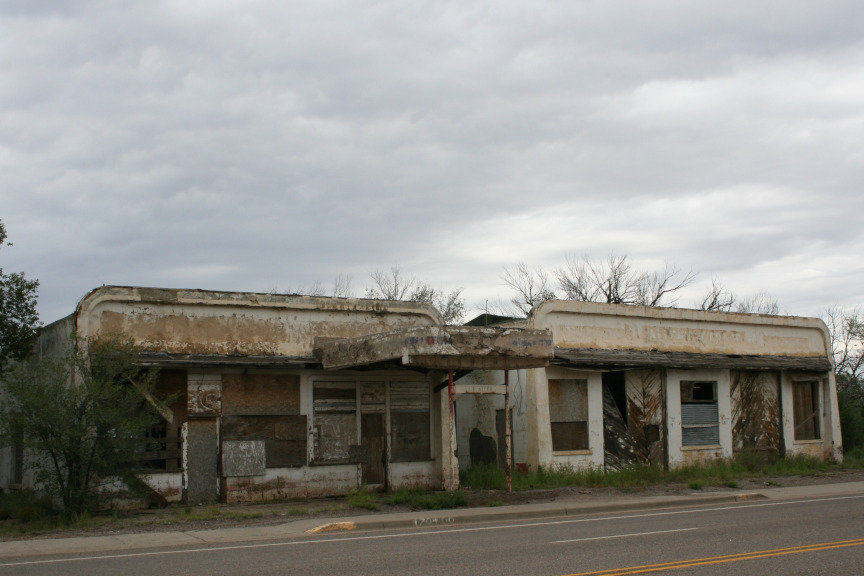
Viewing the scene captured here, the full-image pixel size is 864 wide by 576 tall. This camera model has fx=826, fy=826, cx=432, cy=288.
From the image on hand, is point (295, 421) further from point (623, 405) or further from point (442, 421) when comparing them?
point (623, 405)

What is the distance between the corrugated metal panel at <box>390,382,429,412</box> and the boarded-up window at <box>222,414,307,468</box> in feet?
7.76

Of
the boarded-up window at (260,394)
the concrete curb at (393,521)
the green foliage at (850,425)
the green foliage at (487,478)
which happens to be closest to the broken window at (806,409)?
the green foliage at (850,425)

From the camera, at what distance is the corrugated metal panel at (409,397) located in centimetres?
1984

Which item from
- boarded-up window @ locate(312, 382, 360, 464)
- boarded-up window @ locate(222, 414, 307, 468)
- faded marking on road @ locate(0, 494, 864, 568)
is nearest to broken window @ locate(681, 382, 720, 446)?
faded marking on road @ locate(0, 494, 864, 568)

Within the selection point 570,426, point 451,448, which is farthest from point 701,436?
point 451,448

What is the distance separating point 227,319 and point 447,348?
499 cm

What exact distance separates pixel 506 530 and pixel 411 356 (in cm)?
457

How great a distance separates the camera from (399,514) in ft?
50.5

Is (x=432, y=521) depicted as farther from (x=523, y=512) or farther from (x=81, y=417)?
(x=81, y=417)

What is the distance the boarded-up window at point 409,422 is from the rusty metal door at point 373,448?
271 millimetres

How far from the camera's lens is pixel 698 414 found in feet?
80.0

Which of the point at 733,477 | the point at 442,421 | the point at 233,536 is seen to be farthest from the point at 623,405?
the point at 233,536

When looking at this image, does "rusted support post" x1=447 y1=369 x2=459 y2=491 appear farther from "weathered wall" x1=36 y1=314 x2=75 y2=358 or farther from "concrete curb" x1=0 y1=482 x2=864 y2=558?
"weathered wall" x1=36 y1=314 x2=75 y2=358

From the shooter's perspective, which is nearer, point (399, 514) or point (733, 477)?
point (399, 514)
